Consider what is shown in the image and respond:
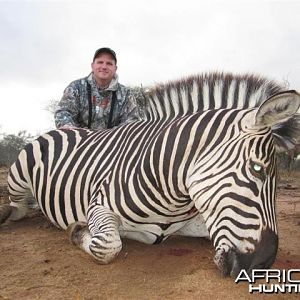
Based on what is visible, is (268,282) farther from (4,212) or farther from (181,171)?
(4,212)

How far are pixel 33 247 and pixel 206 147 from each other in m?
1.60

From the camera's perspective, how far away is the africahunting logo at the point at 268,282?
223 cm

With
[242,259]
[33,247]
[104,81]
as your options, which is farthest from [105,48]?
[242,259]

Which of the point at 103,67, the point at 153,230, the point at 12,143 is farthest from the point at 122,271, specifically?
the point at 12,143

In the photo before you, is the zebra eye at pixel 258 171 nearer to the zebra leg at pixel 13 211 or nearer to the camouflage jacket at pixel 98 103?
the zebra leg at pixel 13 211

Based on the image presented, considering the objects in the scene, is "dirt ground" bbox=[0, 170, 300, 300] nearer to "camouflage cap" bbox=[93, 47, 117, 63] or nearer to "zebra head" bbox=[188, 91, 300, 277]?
"zebra head" bbox=[188, 91, 300, 277]

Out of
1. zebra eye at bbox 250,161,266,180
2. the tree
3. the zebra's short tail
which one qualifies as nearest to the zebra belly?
zebra eye at bbox 250,161,266,180

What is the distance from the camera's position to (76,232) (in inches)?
122

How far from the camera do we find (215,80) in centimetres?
303

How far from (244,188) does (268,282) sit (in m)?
0.52

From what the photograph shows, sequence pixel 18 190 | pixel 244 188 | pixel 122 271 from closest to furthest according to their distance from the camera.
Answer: pixel 244 188 < pixel 122 271 < pixel 18 190

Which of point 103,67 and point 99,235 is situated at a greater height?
point 103,67

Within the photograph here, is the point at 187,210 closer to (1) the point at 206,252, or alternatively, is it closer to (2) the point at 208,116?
(1) the point at 206,252

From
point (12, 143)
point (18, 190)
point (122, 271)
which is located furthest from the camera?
point (12, 143)
